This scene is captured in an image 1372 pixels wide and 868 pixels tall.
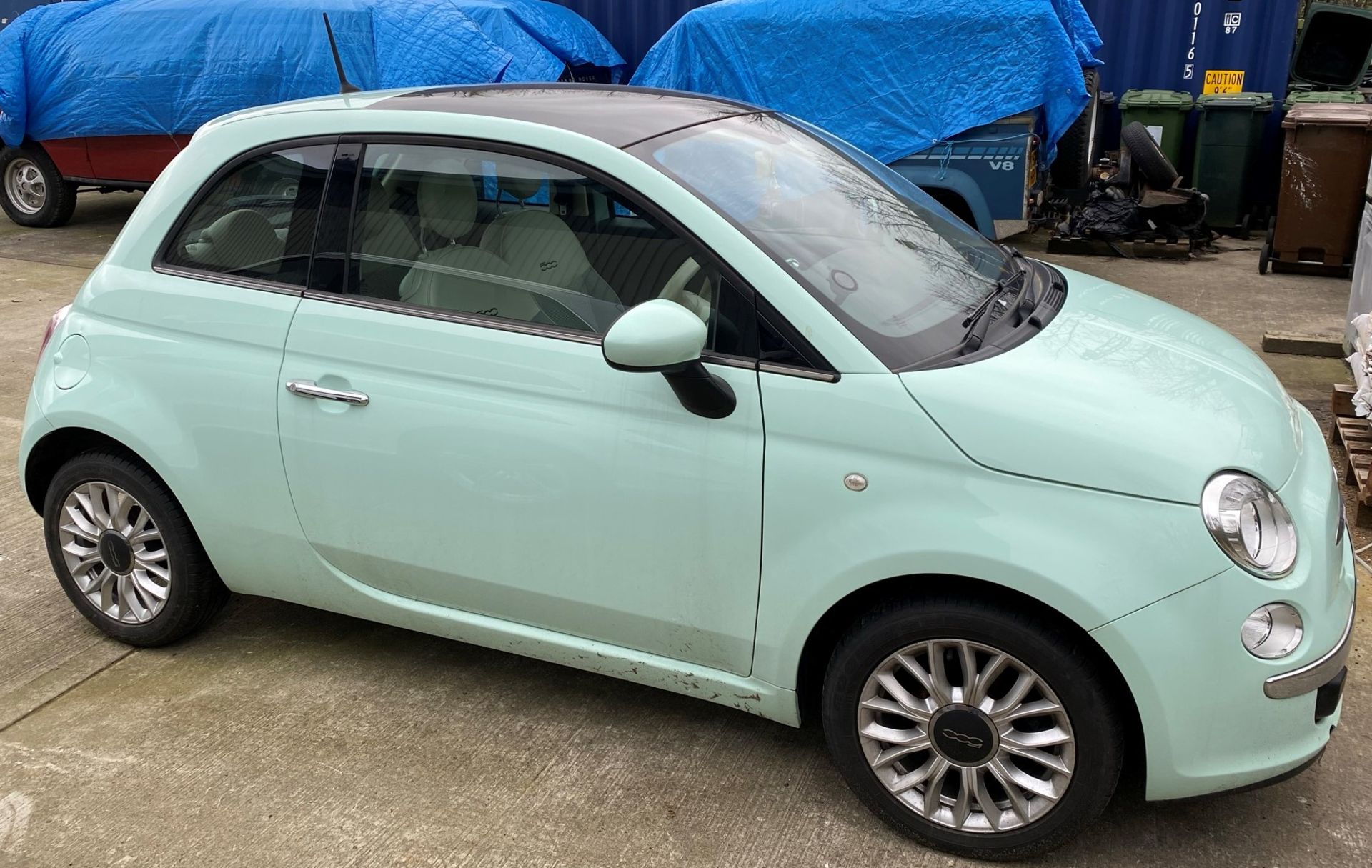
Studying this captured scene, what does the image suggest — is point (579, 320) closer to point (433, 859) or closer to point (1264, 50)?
point (433, 859)

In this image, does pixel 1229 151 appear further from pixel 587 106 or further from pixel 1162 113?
pixel 587 106

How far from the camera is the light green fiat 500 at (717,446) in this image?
2422 millimetres

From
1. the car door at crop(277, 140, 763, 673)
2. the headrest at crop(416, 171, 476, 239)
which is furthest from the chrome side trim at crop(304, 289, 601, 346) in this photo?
the headrest at crop(416, 171, 476, 239)

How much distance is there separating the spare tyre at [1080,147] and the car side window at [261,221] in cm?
805

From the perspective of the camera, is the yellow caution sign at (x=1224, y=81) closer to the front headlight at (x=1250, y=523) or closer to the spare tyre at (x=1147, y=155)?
the spare tyre at (x=1147, y=155)

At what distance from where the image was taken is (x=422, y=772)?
121 inches

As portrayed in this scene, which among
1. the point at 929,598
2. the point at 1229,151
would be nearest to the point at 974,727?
the point at 929,598

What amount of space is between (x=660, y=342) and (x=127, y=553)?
208 cm

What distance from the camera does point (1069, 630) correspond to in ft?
8.07

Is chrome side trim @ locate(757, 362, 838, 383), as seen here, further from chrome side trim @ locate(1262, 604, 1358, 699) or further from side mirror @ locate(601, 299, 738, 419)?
chrome side trim @ locate(1262, 604, 1358, 699)

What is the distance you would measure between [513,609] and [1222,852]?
5.93 feet

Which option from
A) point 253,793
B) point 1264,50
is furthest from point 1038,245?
point 253,793

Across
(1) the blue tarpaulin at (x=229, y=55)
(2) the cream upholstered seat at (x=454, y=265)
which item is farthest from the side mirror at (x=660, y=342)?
(1) the blue tarpaulin at (x=229, y=55)

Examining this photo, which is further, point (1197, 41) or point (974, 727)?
point (1197, 41)
